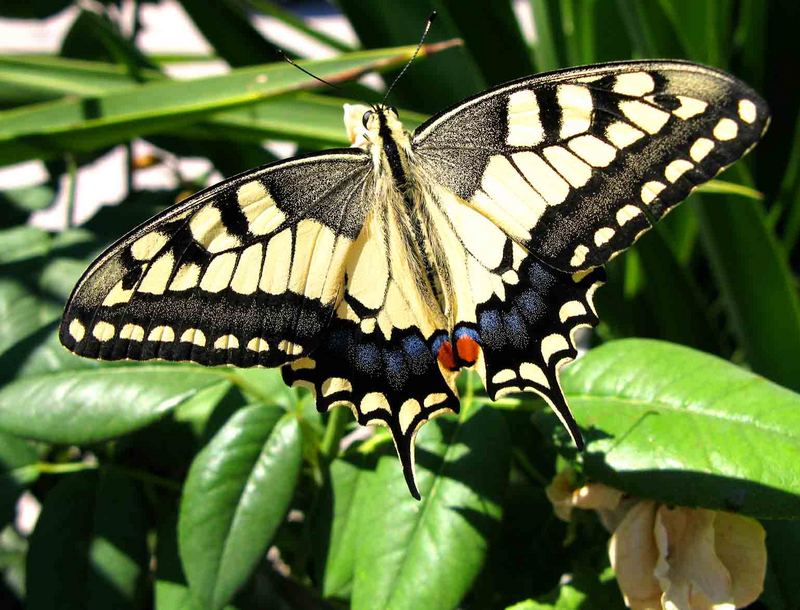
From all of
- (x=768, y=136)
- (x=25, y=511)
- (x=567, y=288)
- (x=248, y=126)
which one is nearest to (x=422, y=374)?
(x=567, y=288)

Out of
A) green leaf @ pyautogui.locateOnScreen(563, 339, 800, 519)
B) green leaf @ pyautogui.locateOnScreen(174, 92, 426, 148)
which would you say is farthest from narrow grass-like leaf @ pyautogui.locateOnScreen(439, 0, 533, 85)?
green leaf @ pyautogui.locateOnScreen(563, 339, 800, 519)

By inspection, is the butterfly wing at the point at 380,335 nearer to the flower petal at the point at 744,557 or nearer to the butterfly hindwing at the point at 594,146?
the butterfly hindwing at the point at 594,146

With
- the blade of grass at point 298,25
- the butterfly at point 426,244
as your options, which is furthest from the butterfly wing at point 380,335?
the blade of grass at point 298,25

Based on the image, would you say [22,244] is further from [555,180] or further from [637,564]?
[637,564]

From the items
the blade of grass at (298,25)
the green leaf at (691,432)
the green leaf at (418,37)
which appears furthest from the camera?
the blade of grass at (298,25)

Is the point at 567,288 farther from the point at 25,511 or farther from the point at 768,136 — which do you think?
the point at 25,511

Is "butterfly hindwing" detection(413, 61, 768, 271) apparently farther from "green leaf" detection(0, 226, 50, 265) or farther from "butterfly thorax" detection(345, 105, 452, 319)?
"green leaf" detection(0, 226, 50, 265)
